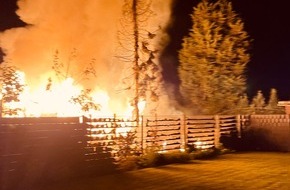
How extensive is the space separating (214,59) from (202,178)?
11.6 meters

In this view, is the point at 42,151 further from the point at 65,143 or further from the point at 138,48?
the point at 138,48

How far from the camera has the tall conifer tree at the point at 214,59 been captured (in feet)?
77.0

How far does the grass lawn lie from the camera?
1153 cm

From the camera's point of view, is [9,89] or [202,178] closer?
[202,178]

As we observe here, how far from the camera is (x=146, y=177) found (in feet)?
42.7

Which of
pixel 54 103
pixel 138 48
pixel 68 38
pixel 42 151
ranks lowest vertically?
pixel 42 151

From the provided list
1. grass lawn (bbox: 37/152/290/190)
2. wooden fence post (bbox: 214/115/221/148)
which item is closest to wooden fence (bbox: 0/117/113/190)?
grass lawn (bbox: 37/152/290/190)

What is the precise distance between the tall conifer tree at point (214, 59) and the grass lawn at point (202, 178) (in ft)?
23.0

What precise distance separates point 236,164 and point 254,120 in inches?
248

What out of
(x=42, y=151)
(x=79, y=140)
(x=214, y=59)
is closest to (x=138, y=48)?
(x=214, y=59)

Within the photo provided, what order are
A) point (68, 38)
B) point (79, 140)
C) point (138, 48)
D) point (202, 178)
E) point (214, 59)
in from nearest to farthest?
point (202, 178) < point (79, 140) < point (138, 48) < point (214, 59) < point (68, 38)

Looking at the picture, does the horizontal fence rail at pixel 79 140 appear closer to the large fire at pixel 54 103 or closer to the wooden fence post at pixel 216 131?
the large fire at pixel 54 103

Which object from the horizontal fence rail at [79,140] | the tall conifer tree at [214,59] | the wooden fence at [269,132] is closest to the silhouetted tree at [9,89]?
the horizontal fence rail at [79,140]

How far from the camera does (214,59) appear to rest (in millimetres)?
23719
